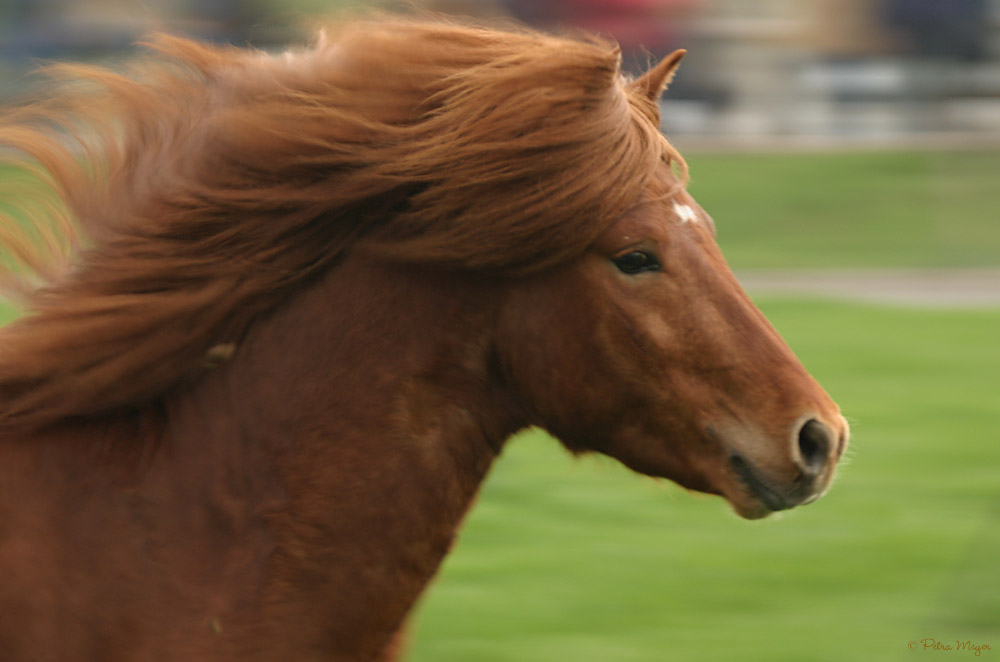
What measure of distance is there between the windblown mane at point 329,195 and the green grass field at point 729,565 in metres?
0.54

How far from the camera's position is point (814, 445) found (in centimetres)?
217

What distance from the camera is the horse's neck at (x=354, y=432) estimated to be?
6.98ft

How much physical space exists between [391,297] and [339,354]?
0.12m

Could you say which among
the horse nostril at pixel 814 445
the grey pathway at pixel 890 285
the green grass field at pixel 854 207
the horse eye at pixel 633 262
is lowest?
the horse nostril at pixel 814 445

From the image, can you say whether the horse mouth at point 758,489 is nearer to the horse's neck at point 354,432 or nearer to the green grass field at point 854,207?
the horse's neck at point 354,432

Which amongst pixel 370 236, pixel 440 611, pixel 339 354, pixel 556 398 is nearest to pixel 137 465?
pixel 339 354

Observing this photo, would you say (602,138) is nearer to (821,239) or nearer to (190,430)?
(190,430)

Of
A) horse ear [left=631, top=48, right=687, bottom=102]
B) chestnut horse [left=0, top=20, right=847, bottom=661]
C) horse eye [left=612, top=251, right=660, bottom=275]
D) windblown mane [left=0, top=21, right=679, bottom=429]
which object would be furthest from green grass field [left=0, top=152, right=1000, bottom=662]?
horse ear [left=631, top=48, right=687, bottom=102]

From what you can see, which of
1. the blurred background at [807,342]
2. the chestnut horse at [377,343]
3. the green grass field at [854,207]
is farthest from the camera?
the green grass field at [854,207]

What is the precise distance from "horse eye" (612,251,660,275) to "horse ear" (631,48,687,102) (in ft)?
1.32

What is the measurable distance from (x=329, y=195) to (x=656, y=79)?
26.7 inches

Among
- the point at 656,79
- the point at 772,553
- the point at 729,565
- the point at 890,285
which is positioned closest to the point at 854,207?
the point at 890,285

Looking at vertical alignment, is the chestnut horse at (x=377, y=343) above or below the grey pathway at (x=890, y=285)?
below

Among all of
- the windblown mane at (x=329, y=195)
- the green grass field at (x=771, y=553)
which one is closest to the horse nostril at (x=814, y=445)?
the green grass field at (x=771, y=553)
